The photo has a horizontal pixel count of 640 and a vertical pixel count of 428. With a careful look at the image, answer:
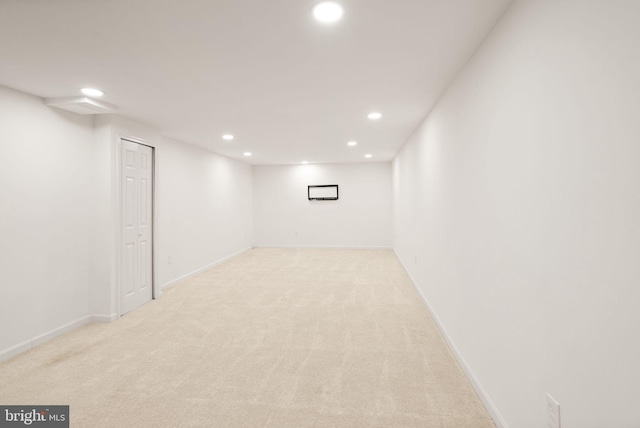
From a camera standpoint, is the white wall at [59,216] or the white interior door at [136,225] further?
the white interior door at [136,225]

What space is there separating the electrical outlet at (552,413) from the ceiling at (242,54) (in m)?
1.92

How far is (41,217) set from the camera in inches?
125

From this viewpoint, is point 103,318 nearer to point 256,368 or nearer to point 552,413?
point 256,368

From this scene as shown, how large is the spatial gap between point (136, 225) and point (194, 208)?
1.79 metres

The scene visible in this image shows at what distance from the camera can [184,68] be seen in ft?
8.09

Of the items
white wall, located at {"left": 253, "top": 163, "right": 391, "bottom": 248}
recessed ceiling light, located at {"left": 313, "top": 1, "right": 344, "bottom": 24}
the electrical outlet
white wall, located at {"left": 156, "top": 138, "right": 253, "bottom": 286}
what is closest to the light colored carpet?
the electrical outlet

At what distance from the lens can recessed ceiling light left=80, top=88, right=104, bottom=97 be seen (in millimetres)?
2975

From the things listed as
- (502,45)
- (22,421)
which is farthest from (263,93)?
(22,421)

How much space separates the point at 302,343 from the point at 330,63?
2463 millimetres

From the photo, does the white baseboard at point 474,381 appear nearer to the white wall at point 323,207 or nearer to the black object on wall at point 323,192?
the white wall at point 323,207

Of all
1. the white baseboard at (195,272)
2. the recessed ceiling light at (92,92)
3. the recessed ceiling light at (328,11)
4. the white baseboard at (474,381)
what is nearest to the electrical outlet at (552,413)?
→ the white baseboard at (474,381)

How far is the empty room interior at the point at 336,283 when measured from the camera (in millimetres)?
1132

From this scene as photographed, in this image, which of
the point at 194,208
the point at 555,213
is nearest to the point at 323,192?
the point at 194,208

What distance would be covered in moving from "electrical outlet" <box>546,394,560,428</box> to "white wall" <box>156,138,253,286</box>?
15.0 ft
